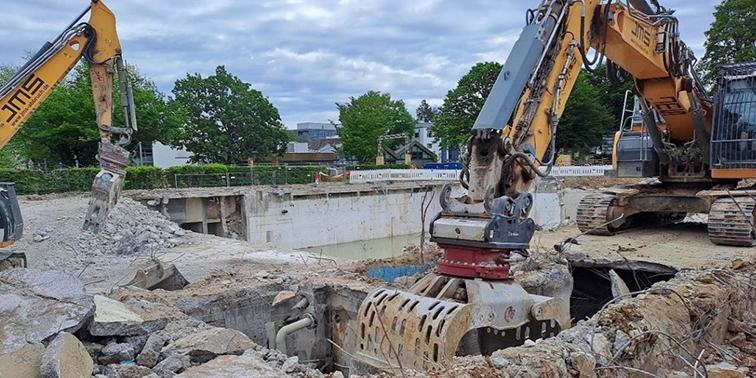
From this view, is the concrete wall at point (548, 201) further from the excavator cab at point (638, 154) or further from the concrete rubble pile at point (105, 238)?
the concrete rubble pile at point (105, 238)

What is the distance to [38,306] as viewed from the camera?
465cm

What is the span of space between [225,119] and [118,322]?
33521mm

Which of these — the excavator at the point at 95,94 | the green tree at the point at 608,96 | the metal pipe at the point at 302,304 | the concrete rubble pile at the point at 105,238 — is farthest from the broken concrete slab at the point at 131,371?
the green tree at the point at 608,96

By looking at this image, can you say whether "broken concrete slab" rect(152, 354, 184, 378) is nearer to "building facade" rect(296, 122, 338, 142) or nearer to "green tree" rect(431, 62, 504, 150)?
"green tree" rect(431, 62, 504, 150)

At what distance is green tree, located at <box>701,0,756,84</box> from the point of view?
30.5 metres

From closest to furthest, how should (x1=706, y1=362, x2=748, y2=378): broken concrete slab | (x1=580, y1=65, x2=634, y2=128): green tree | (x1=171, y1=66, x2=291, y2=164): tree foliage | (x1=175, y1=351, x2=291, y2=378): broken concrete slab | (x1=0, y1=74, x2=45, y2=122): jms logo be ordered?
1. (x1=706, y1=362, x2=748, y2=378): broken concrete slab
2. (x1=175, y1=351, x2=291, y2=378): broken concrete slab
3. (x1=0, y1=74, x2=45, y2=122): jms logo
4. (x1=171, y1=66, x2=291, y2=164): tree foliage
5. (x1=580, y1=65, x2=634, y2=128): green tree

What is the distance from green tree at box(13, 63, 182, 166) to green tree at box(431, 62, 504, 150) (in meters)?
18.9

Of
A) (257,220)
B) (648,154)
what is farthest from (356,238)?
(648,154)

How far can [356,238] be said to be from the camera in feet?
72.5

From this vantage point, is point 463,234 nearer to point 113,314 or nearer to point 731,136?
point 113,314

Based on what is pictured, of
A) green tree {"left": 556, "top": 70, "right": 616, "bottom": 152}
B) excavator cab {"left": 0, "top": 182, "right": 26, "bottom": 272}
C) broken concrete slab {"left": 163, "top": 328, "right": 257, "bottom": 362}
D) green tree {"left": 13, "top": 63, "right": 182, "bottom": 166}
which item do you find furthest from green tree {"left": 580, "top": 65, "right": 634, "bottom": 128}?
broken concrete slab {"left": 163, "top": 328, "right": 257, "bottom": 362}

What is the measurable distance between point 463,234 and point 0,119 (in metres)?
7.07

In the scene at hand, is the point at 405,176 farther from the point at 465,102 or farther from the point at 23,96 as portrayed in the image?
the point at 23,96

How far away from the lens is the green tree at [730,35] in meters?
30.5
